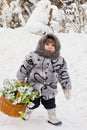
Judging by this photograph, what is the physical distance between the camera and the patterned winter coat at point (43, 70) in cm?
519

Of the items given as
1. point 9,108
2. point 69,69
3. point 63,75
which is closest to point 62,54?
point 69,69

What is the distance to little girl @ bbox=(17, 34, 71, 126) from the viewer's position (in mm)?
5191

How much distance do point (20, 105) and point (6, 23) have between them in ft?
17.1

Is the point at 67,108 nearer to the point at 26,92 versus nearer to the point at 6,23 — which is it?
the point at 26,92

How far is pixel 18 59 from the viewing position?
24.4 ft

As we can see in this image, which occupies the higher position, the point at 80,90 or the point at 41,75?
the point at 41,75

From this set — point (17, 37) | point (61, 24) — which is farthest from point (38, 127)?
point (61, 24)

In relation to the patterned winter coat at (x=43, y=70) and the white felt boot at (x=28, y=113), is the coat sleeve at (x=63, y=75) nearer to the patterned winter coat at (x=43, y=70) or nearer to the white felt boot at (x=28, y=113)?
the patterned winter coat at (x=43, y=70)

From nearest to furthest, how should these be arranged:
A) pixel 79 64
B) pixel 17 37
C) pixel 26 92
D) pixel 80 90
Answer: pixel 26 92
pixel 80 90
pixel 79 64
pixel 17 37

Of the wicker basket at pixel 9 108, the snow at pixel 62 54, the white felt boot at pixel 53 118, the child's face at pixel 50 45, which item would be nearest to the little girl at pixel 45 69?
the child's face at pixel 50 45

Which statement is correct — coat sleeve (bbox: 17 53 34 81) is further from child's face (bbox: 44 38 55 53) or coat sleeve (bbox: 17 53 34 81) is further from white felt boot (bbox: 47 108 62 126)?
white felt boot (bbox: 47 108 62 126)

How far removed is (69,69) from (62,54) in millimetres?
469

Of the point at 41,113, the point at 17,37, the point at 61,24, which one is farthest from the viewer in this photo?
the point at 61,24

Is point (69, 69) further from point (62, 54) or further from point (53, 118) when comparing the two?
point (53, 118)
